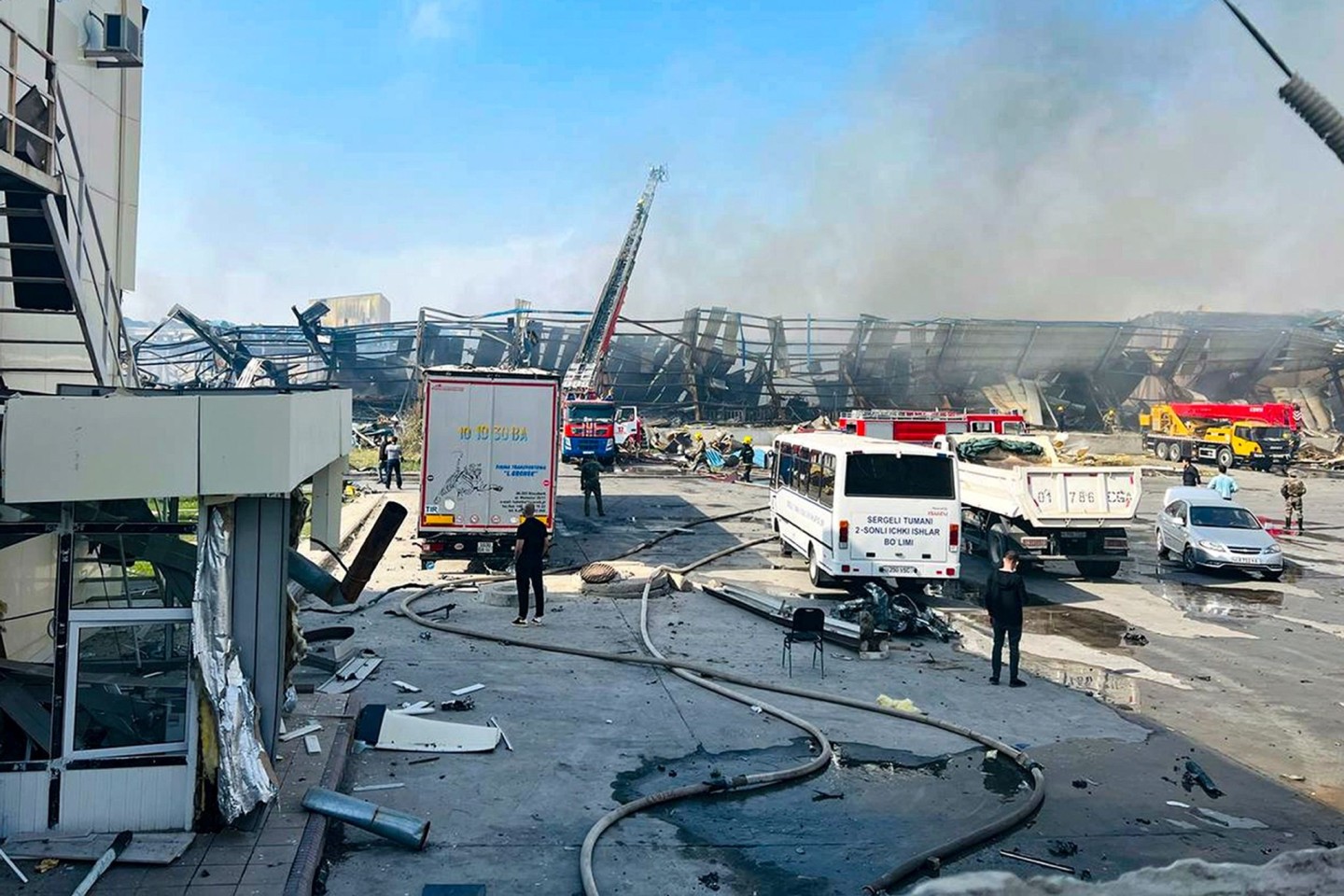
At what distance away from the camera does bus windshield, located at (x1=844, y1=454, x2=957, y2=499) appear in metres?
13.4

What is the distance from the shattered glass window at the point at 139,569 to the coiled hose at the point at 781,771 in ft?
8.98

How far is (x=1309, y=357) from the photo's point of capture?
5184cm

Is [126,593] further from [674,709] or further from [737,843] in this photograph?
[674,709]

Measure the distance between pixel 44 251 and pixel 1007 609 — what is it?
8.77 m

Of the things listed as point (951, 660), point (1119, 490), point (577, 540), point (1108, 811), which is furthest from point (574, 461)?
point (1108, 811)

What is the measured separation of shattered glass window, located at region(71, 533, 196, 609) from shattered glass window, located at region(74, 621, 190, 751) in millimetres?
144

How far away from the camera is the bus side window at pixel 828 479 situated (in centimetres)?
1370

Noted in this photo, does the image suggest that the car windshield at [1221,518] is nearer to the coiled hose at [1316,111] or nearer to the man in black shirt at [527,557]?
the man in black shirt at [527,557]

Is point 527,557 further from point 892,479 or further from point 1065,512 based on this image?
point 1065,512

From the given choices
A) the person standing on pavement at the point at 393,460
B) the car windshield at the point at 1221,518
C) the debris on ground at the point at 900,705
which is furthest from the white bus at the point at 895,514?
the person standing on pavement at the point at 393,460

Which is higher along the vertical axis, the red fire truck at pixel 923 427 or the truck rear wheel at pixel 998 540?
the red fire truck at pixel 923 427

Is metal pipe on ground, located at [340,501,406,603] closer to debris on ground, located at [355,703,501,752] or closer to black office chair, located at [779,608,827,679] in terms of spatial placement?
debris on ground, located at [355,703,501,752]

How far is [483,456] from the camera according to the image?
14.8 meters

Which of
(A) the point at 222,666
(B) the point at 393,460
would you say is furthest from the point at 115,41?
(B) the point at 393,460
